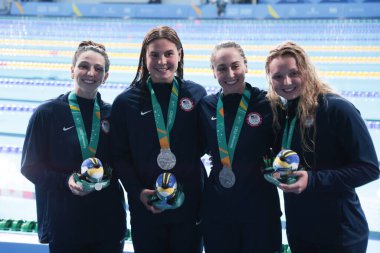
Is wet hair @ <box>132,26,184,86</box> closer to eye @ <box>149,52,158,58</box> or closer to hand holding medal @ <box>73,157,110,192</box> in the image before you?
eye @ <box>149,52,158,58</box>

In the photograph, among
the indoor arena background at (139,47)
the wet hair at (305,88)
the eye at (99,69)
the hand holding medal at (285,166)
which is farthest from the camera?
the indoor arena background at (139,47)

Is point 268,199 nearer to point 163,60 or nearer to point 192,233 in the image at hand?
point 192,233

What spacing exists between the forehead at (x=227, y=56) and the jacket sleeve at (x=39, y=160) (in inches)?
30.6

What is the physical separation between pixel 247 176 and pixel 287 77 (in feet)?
1.45

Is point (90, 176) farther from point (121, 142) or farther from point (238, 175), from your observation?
point (238, 175)

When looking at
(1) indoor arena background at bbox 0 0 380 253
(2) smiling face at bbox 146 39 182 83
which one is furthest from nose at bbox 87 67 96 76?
(1) indoor arena background at bbox 0 0 380 253

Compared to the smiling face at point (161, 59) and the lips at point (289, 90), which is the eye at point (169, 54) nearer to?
the smiling face at point (161, 59)

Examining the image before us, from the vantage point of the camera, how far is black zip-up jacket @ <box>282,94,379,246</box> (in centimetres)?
179

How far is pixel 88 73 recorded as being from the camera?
6.61 feet

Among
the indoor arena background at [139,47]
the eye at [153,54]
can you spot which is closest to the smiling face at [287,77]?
the eye at [153,54]

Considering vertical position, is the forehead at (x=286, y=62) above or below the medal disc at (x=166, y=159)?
above

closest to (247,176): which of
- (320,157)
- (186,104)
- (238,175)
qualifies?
(238,175)

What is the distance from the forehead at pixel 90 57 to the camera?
204 centimetres

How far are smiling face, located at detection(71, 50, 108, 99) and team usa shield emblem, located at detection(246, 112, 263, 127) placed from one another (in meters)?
0.68
